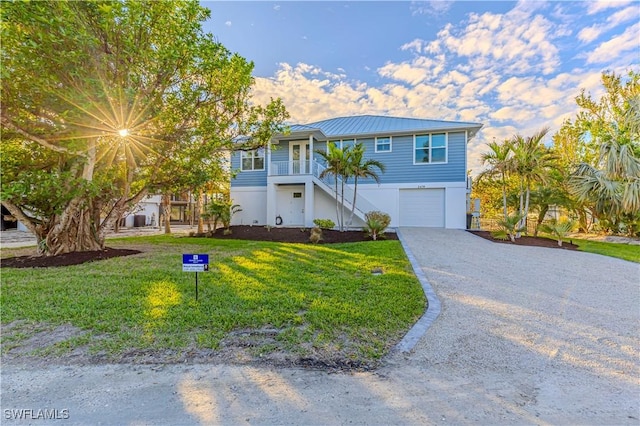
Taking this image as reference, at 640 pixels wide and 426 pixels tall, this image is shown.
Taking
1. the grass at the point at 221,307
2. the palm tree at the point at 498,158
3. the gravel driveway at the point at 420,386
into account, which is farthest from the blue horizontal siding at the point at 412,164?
the gravel driveway at the point at 420,386

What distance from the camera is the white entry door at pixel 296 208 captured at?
17.0m

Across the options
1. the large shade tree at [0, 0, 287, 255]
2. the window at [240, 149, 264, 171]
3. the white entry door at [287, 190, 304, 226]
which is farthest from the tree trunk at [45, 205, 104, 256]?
the window at [240, 149, 264, 171]

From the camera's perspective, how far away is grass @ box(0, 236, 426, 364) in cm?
317

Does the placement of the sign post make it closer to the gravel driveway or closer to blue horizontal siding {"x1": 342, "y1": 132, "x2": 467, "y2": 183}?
the gravel driveway

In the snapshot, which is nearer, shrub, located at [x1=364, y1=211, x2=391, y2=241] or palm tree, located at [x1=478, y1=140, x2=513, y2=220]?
shrub, located at [x1=364, y1=211, x2=391, y2=241]

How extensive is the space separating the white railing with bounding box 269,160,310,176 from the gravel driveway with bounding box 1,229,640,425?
12809 mm

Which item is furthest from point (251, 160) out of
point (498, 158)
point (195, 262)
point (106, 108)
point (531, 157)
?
point (195, 262)

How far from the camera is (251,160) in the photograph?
18.0 metres

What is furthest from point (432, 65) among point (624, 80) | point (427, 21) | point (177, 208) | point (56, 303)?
point (177, 208)

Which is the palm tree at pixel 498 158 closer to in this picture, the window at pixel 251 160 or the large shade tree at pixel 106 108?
the large shade tree at pixel 106 108

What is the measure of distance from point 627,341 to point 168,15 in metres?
9.53

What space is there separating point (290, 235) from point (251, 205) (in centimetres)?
575

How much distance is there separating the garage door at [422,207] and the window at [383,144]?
2443 millimetres

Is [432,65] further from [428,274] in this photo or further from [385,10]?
[428,274]
